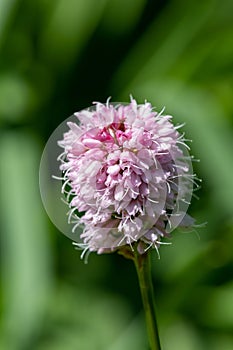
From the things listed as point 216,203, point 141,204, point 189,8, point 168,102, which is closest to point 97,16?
point 189,8

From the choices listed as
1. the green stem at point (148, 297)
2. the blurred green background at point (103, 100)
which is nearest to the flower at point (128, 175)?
the green stem at point (148, 297)

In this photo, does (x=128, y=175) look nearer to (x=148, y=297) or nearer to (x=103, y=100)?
(x=148, y=297)

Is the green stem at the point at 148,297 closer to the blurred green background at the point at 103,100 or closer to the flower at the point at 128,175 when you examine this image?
the flower at the point at 128,175

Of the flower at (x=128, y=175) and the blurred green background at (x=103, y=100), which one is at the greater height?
the flower at (x=128, y=175)

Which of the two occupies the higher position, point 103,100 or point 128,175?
point 128,175

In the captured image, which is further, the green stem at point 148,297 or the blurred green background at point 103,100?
the blurred green background at point 103,100

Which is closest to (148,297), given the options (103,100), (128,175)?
(128,175)

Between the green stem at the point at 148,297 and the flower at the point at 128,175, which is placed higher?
the flower at the point at 128,175
